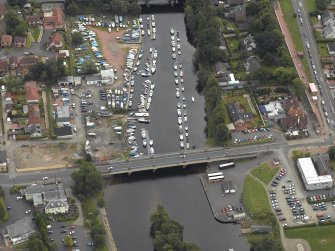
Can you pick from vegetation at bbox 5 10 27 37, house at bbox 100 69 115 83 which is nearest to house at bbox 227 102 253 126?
house at bbox 100 69 115 83

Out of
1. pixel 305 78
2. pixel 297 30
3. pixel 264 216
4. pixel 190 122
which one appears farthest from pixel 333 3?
pixel 264 216

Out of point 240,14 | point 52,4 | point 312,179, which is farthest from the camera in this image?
point 52,4

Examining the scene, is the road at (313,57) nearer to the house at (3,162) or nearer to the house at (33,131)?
the house at (33,131)

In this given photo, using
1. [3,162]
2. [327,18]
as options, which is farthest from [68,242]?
[327,18]

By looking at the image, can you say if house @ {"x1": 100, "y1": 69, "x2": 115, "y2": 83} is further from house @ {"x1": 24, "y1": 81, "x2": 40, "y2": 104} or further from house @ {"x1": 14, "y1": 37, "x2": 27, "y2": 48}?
house @ {"x1": 14, "y1": 37, "x2": 27, "y2": 48}

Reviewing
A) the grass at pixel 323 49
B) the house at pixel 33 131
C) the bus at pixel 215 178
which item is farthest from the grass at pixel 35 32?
the grass at pixel 323 49

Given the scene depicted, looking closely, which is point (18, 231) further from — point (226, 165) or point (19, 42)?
point (19, 42)
